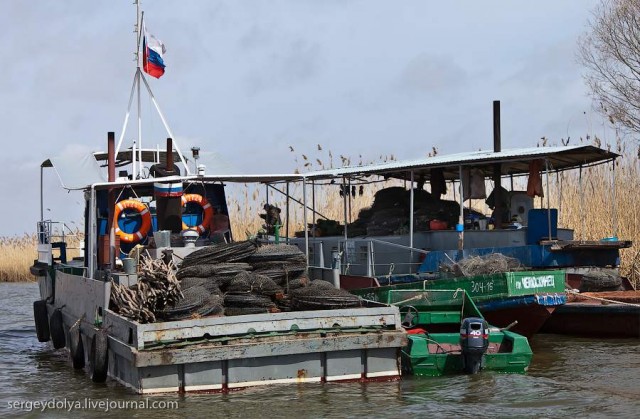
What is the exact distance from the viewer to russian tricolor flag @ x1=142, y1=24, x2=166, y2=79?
16.3m

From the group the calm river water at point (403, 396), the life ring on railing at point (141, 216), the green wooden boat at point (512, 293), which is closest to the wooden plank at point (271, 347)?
the calm river water at point (403, 396)

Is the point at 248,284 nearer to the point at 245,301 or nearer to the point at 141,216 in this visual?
the point at 245,301

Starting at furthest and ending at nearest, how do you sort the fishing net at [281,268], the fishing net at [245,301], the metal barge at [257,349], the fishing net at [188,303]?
the fishing net at [281,268] < the fishing net at [245,301] < the fishing net at [188,303] < the metal barge at [257,349]

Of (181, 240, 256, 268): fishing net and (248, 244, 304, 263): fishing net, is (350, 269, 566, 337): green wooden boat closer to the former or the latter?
(248, 244, 304, 263): fishing net

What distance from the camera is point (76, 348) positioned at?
41.8 feet

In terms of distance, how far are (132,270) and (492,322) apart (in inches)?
215

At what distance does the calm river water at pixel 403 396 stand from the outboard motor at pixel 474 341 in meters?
0.22

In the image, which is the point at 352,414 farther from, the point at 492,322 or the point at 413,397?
the point at 492,322

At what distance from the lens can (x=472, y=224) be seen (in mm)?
16875

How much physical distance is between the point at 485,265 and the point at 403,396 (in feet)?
15.4

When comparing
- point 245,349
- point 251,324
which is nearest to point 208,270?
point 251,324

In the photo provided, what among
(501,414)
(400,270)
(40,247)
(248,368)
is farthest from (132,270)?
(40,247)

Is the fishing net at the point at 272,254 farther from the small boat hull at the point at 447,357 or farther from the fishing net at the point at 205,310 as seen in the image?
the small boat hull at the point at 447,357

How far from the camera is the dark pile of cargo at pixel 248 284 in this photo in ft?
35.2
